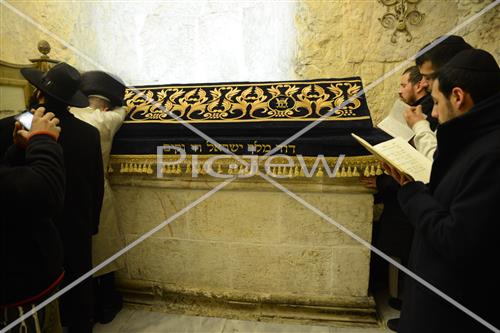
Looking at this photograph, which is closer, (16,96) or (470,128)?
(470,128)

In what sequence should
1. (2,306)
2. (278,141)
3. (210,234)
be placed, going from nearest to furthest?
(2,306) < (278,141) < (210,234)

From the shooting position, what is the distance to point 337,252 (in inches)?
89.4

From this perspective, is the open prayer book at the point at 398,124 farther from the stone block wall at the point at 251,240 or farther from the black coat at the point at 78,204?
the black coat at the point at 78,204

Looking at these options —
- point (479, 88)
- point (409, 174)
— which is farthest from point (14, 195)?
point (479, 88)

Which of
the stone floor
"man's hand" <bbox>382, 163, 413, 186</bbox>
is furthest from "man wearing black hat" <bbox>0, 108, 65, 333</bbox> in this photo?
"man's hand" <bbox>382, 163, 413, 186</bbox>

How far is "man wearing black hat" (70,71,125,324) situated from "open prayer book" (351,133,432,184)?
1.62 m

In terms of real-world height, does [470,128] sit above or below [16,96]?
below

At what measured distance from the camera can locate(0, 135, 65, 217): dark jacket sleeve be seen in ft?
3.50

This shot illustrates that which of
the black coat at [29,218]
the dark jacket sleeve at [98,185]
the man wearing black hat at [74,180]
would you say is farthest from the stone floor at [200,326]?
the black coat at [29,218]

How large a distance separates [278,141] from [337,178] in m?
0.43

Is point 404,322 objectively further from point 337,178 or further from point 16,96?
point 16,96

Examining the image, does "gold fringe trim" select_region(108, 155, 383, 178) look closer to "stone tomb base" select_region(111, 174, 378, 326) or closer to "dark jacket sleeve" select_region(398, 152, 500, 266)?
"stone tomb base" select_region(111, 174, 378, 326)

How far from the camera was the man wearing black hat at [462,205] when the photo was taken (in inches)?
40.1

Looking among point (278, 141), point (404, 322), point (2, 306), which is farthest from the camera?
point (278, 141)
